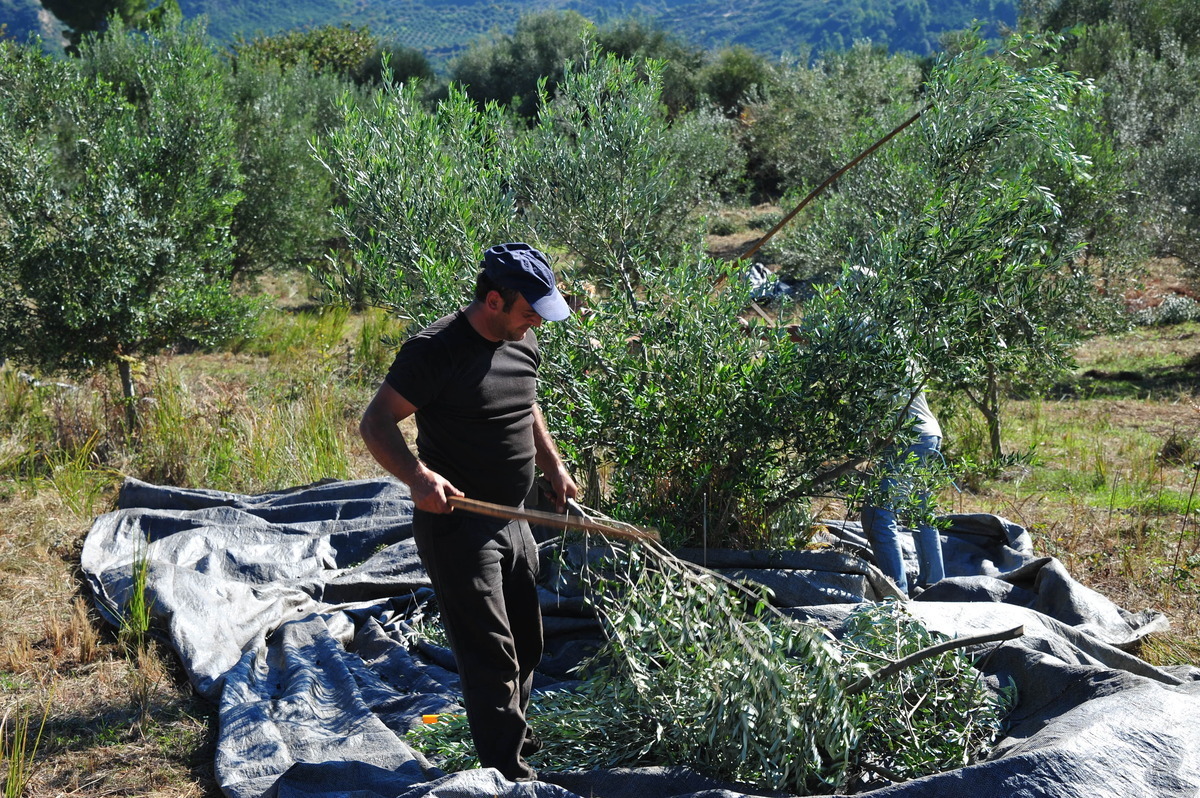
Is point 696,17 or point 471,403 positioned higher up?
point 696,17

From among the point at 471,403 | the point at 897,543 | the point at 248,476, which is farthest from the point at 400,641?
the point at 248,476

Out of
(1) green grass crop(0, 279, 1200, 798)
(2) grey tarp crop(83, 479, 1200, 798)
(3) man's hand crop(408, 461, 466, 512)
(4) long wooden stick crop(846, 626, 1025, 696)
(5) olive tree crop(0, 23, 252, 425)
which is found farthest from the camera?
(5) olive tree crop(0, 23, 252, 425)

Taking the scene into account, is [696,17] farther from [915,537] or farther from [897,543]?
[897,543]

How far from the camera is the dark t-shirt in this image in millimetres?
3164

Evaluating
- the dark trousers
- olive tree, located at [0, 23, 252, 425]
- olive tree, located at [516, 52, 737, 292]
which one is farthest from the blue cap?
olive tree, located at [0, 23, 252, 425]

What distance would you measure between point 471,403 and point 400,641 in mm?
1874

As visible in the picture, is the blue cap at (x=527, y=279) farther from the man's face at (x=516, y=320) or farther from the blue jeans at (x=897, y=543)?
the blue jeans at (x=897, y=543)

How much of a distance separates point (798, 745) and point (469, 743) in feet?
3.96

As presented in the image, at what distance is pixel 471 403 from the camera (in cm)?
325

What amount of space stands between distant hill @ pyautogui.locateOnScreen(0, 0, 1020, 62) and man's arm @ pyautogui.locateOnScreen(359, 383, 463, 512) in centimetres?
10936

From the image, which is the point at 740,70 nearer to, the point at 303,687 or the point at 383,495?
the point at 383,495

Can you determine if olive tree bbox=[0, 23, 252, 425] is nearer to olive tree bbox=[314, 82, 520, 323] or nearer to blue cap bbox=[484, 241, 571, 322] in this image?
olive tree bbox=[314, 82, 520, 323]

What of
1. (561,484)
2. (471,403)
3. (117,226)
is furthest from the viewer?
(117,226)

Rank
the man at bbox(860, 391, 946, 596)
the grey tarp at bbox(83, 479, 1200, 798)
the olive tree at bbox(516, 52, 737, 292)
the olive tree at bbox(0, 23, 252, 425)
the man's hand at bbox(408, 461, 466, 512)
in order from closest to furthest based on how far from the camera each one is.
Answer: the grey tarp at bbox(83, 479, 1200, 798) < the man's hand at bbox(408, 461, 466, 512) < the man at bbox(860, 391, 946, 596) < the olive tree at bbox(516, 52, 737, 292) < the olive tree at bbox(0, 23, 252, 425)
